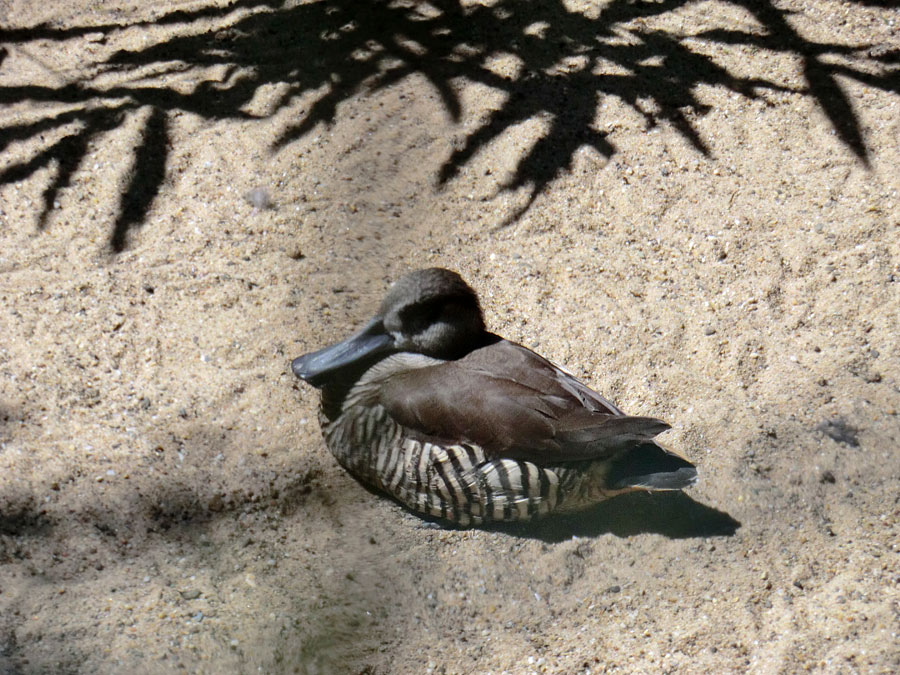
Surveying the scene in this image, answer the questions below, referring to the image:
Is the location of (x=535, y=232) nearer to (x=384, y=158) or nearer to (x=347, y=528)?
(x=384, y=158)

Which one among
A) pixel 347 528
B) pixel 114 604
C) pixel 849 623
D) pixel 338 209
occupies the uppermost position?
pixel 338 209

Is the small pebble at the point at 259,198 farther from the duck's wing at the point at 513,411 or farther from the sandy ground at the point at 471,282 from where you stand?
the duck's wing at the point at 513,411

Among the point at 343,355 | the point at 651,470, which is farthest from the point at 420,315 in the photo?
the point at 651,470

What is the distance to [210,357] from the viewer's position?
3.84m

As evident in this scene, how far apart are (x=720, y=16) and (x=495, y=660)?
13.7 feet

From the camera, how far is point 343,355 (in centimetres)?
354

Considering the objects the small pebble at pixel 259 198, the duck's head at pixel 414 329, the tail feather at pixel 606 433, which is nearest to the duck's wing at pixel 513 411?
the tail feather at pixel 606 433

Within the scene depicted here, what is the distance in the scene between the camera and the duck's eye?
3406 mm

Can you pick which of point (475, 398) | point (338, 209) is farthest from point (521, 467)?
point (338, 209)

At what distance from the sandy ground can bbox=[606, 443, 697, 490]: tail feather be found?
238mm

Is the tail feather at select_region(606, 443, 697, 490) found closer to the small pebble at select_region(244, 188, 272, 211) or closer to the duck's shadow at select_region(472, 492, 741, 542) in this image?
the duck's shadow at select_region(472, 492, 741, 542)

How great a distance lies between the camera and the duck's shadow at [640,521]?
3307 mm

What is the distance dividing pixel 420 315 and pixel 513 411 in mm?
580

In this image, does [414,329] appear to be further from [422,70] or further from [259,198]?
[422,70]
